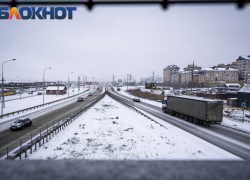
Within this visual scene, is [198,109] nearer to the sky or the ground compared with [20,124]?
nearer to the sky

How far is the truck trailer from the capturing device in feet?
55.5

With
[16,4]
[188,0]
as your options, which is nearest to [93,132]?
[16,4]

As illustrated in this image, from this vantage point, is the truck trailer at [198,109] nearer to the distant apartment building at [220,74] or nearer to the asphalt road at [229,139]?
the asphalt road at [229,139]

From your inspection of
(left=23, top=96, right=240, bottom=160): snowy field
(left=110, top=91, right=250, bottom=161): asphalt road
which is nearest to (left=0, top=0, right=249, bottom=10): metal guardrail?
(left=23, top=96, right=240, bottom=160): snowy field

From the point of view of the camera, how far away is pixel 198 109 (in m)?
18.0

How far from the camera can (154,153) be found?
410 inches

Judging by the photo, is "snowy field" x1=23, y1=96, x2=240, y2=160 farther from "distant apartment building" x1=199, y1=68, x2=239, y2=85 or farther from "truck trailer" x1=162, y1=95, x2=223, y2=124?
"distant apartment building" x1=199, y1=68, x2=239, y2=85

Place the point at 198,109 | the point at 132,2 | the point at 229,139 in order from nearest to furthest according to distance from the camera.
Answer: the point at 132,2 < the point at 229,139 < the point at 198,109

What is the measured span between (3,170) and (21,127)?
18.5 metres

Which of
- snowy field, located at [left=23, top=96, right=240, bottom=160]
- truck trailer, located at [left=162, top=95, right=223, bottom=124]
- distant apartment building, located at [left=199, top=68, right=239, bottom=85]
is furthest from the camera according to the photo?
distant apartment building, located at [left=199, top=68, right=239, bottom=85]

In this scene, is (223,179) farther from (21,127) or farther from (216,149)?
(21,127)

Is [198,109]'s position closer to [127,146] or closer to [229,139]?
[229,139]

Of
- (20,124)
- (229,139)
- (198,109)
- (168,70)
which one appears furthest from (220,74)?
(20,124)

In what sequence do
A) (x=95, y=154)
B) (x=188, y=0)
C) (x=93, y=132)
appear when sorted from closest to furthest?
(x=188, y=0) < (x=95, y=154) < (x=93, y=132)
